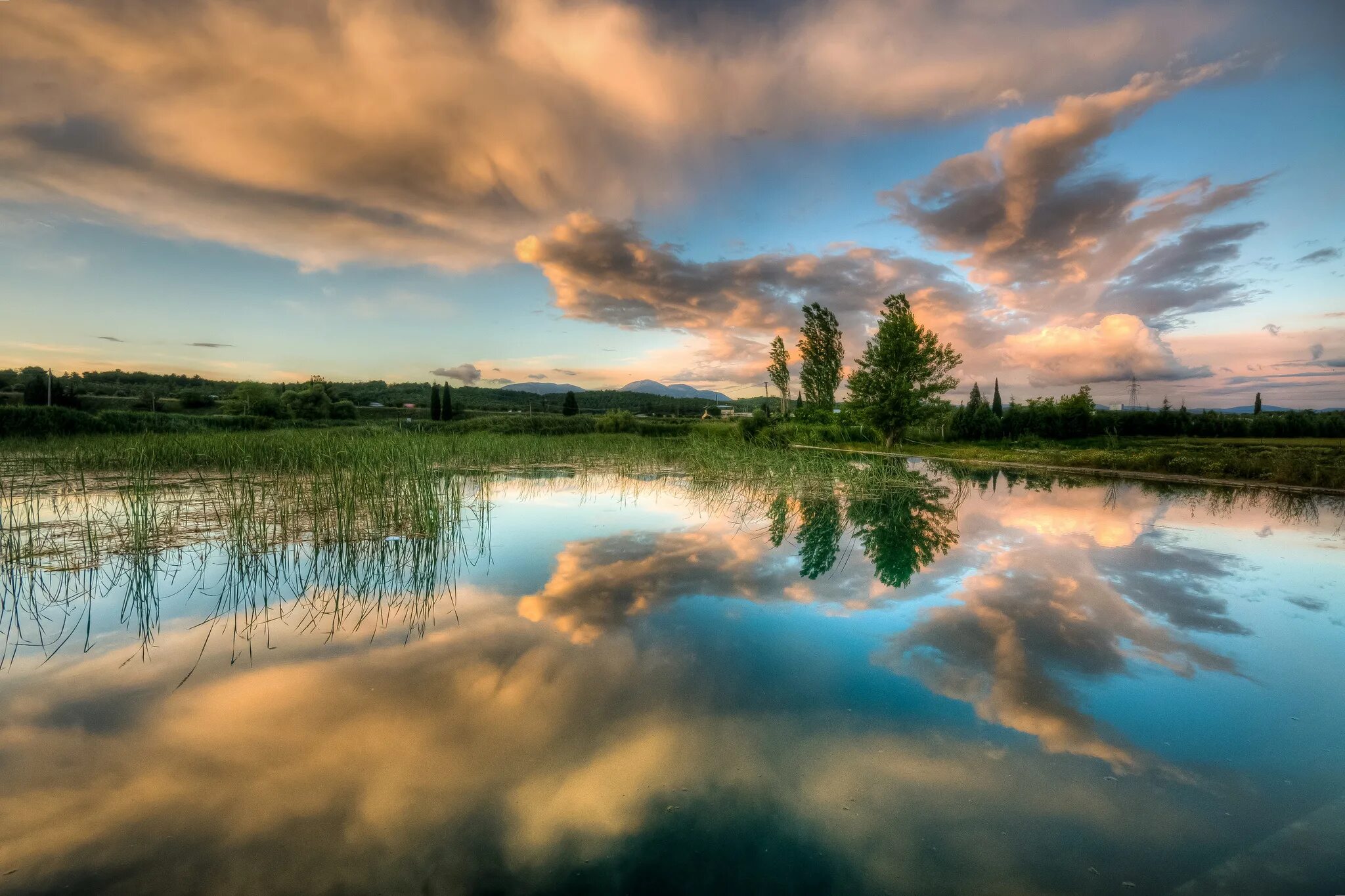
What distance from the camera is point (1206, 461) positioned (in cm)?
→ 1466

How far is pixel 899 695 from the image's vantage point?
11.2 ft

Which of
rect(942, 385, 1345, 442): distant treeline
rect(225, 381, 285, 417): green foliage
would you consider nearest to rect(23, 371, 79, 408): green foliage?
rect(225, 381, 285, 417): green foliage

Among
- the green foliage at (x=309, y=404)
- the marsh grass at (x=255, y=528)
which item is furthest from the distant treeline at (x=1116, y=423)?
the green foliage at (x=309, y=404)

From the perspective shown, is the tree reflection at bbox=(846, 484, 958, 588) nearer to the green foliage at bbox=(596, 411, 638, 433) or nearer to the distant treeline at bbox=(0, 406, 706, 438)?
the distant treeline at bbox=(0, 406, 706, 438)

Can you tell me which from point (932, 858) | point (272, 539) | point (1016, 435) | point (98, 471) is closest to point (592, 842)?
point (932, 858)

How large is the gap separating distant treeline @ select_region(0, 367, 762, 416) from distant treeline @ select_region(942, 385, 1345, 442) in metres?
24.1

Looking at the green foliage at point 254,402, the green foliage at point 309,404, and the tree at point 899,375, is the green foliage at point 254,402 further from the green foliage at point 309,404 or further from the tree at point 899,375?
the tree at point 899,375

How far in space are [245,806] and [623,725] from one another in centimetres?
177

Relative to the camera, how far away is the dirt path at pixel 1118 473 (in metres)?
12.7

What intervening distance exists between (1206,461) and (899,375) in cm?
1122

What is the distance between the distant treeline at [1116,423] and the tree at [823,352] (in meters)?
7.87

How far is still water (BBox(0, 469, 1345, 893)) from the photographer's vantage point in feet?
6.89

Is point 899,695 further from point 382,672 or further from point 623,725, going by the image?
point 382,672

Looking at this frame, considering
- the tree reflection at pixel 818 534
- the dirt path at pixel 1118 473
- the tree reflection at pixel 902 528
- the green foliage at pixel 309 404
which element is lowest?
the tree reflection at pixel 818 534
